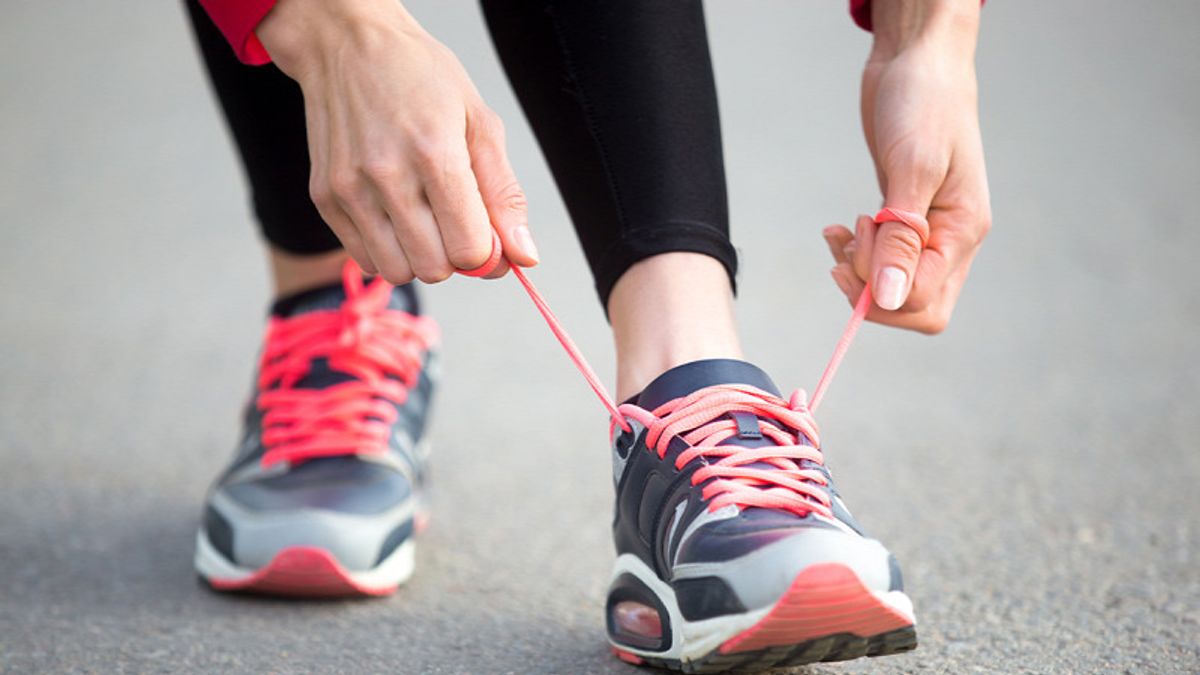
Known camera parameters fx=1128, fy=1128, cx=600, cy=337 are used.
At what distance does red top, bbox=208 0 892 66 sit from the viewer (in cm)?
71

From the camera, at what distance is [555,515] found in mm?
1200

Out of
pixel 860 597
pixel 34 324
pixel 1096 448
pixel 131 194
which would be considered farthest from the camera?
pixel 131 194

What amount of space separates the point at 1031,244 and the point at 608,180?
1726 mm

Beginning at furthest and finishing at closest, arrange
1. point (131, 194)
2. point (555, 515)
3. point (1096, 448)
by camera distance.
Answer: point (131, 194), point (1096, 448), point (555, 515)

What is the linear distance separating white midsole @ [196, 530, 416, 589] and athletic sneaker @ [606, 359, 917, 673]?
24cm

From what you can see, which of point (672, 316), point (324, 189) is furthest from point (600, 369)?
point (324, 189)

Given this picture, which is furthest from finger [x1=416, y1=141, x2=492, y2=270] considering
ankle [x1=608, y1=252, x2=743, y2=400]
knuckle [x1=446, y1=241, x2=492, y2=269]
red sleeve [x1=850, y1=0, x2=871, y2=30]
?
red sleeve [x1=850, y1=0, x2=871, y2=30]

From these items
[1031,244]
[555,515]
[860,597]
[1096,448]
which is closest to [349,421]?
[555,515]

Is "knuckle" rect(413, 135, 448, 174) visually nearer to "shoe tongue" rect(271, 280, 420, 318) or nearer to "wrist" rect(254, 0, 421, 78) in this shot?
"wrist" rect(254, 0, 421, 78)

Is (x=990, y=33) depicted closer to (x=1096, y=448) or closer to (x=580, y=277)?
(x=580, y=277)

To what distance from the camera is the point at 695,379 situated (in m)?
0.75

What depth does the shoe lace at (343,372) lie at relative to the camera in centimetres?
99

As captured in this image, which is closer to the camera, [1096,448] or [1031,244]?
[1096,448]

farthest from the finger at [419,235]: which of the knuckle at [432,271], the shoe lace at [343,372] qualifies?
the shoe lace at [343,372]
